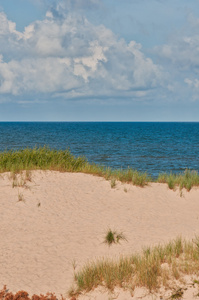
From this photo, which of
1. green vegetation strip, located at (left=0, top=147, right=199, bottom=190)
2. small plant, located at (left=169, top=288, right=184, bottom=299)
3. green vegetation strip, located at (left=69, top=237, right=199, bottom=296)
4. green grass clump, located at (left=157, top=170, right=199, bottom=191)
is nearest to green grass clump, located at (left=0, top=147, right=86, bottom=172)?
green vegetation strip, located at (left=0, top=147, right=199, bottom=190)

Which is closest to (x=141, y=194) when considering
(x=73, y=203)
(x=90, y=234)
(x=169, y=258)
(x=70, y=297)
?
(x=73, y=203)

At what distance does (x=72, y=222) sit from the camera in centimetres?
1216

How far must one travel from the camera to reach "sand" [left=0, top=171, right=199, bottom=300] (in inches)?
339

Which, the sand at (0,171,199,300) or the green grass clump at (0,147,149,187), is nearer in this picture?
the sand at (0,171,199,300)

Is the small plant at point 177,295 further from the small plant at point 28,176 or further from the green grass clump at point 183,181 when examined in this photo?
the green grass clump at point 183,181

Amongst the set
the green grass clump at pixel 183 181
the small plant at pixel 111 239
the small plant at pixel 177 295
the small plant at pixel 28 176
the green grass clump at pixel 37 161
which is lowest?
the small plant at pixel 111 239

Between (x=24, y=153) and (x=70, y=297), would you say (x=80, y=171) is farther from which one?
(x=70, y=297)

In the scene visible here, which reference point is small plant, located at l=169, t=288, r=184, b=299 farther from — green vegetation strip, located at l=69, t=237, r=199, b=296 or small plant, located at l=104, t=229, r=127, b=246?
small plant, located at l=104, t=229, r=127, b=246

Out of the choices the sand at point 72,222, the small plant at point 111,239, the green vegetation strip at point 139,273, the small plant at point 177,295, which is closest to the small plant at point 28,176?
the sand at point 72,222

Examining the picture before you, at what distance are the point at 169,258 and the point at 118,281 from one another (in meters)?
1.42

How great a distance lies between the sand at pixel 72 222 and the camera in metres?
8.62

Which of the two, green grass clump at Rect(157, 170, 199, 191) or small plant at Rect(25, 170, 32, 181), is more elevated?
small plant at Rect(25, 170, 32, 181)

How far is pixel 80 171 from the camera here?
16703 millimetres

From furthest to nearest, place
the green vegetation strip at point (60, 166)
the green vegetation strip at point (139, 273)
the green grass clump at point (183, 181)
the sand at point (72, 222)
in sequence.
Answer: the green grass clump at point (183, 181)
the green vegetation strip at point (60, 166)
the sand at point (72, 222)
the green vegetation strip at point (139, 273)
